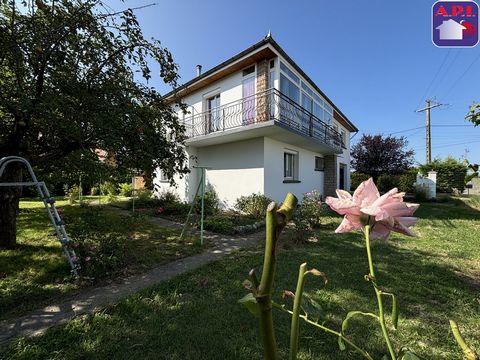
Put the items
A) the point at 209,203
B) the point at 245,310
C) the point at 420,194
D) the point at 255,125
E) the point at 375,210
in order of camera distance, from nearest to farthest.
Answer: the point at 375,210 < the point at 245,310 < the point at 255,125 < the point at 209,203 < the point at 420,194

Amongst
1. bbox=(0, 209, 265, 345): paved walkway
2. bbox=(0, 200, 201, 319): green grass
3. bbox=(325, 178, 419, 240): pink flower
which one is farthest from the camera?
bbox=(0, 200, 201, 319): green grass

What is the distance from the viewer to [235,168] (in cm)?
1077

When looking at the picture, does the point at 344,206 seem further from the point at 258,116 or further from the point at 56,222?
the point at 258,116

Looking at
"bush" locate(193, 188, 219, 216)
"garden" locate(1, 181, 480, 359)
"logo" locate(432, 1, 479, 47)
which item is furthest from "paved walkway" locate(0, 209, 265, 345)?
Result: "logo" locate(432, 1, 479, 47)

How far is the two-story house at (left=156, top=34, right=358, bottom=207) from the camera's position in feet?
30.2

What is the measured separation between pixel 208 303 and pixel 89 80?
456 centimetres

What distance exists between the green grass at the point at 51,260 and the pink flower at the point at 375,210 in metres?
3.84

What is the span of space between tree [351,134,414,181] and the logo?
18288mm

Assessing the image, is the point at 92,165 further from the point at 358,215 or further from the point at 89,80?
Result: the point at 358,215

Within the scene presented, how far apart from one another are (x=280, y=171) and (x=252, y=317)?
842 cm

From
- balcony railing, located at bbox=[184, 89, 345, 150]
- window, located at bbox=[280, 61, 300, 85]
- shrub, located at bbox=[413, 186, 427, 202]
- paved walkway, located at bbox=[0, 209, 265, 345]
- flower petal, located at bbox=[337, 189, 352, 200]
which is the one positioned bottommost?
paved walkway, located at bbox=[0, 209, 265, 345]

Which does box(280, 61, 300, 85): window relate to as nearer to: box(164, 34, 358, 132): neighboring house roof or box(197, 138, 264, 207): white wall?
box(164, 34, 358, 132): neighboring house roof

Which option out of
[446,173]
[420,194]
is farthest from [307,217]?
[446,173]

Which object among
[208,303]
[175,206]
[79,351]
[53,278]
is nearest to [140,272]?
[53,278]
